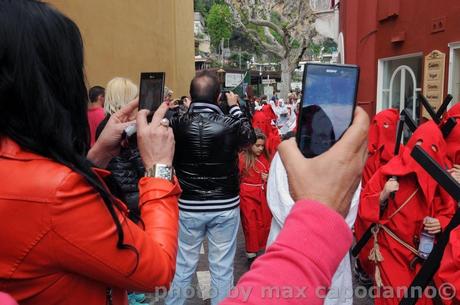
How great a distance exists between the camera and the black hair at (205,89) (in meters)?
3.83

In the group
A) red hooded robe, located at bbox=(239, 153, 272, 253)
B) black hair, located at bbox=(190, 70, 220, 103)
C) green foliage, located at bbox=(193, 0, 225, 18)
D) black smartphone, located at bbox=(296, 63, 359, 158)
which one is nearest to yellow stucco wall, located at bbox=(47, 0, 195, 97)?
black hair, located at bbox=(190, 70, 220, 103)

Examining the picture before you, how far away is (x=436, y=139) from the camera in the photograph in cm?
316

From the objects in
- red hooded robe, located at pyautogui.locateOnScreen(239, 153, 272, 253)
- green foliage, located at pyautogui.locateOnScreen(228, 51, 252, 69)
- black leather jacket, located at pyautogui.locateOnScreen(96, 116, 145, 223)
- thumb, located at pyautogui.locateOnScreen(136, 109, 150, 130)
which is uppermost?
green foliage, located at pyautogui.locateOnScreen(228, 51, 252, 69)

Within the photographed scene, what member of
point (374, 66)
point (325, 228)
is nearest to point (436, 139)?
point (325, 228)

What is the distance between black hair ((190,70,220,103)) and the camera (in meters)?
3.83

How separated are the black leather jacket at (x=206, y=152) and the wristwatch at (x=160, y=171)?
219 centimetres

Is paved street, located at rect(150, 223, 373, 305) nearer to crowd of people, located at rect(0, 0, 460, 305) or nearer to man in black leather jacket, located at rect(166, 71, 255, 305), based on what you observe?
man in black leather jacket, located at rect(166, 71, 255, 305)

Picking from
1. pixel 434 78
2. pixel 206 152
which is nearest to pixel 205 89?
pixel 206 152

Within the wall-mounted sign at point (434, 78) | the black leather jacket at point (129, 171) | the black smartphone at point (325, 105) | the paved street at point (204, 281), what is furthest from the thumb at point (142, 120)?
the wall-mounted sign at point (434, 78)

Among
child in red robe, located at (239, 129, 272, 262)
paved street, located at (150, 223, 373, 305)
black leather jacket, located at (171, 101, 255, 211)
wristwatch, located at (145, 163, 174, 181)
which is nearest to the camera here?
wristwatch, located at (145, 163, 174, 181)

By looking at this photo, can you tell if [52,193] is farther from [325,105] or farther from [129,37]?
[129,37]

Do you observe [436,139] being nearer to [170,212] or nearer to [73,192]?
[170,212]

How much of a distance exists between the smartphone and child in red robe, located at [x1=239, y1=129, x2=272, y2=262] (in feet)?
10.9

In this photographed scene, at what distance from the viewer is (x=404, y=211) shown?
3162 mm
